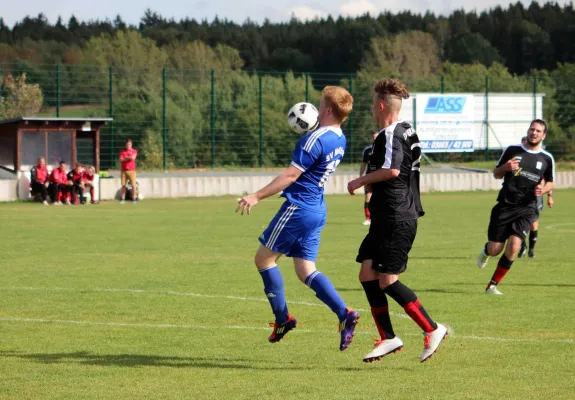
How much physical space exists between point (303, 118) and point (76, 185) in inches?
923

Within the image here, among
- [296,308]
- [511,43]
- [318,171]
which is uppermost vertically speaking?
[511,43]

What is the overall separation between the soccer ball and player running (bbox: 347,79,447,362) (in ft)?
3.20

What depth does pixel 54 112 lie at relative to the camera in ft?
120

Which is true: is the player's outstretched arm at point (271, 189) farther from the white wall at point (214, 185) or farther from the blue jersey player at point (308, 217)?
the white wall at point (214, 185)

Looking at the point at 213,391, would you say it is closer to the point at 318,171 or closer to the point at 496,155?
the point at 318,171

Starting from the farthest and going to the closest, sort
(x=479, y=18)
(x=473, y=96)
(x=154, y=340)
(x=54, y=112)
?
(x=479, y=18), (x=473, y=96), (x=54, y=112), (x=154, y=340)

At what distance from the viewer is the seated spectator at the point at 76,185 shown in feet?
100

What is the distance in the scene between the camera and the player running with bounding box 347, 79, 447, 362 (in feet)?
24.0

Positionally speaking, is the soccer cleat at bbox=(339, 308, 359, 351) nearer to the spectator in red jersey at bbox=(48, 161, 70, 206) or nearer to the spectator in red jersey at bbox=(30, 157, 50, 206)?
the spectator in red jersey at bbox=(48, 161, 70, 206)

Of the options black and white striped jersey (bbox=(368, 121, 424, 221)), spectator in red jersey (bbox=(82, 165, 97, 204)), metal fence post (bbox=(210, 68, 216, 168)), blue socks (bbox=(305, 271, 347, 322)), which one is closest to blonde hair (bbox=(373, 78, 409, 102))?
black and white striped jersey (bbox=(368, 121, 424, 221))

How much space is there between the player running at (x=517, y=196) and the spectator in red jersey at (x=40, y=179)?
20.8m

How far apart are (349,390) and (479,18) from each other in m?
143

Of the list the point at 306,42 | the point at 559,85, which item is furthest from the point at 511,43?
the point at 559,85

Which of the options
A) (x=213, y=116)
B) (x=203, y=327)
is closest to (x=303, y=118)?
(x=203, y=327)
